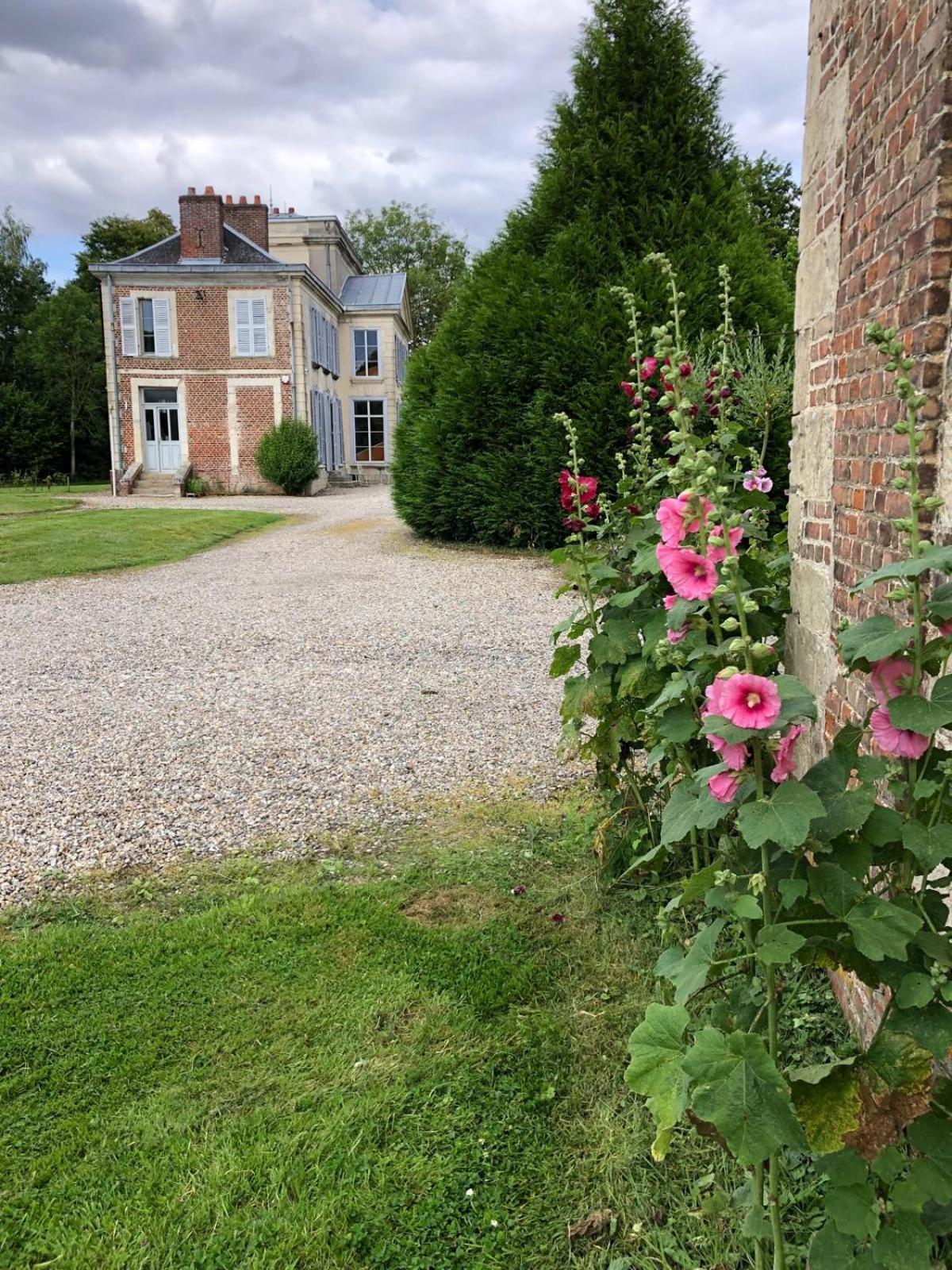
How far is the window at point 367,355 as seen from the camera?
106 feet

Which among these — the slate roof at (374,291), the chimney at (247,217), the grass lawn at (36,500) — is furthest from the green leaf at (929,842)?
the slate roof at (374,291)

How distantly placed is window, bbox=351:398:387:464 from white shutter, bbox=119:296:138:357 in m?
8.54

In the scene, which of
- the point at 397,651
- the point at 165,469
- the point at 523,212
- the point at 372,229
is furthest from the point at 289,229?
the point at 397,651

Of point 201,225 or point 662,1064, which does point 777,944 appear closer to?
point 662,1064

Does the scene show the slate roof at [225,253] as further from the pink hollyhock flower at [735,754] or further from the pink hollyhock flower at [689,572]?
the pink hollyhock flower at [735,754]

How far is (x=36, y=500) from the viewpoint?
70.3ft

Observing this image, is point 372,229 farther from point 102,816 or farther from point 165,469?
point 102,816

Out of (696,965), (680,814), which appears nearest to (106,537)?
(680,814)

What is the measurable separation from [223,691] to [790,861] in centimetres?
524

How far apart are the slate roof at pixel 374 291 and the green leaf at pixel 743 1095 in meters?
32.5

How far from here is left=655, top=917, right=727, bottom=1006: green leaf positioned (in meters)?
1.57

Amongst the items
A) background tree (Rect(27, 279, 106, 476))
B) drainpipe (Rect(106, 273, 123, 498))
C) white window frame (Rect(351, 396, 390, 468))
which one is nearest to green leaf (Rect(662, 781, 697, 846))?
drainpipe (Rect(106, 273, 123, 498))

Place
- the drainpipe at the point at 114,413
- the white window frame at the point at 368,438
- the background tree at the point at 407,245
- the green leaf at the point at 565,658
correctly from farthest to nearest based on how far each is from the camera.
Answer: the background tree at the point at 407,245
the white window frame at the point at 368,438
the drainpipe at the point at 114,413
the green leaf at the point at 565,658

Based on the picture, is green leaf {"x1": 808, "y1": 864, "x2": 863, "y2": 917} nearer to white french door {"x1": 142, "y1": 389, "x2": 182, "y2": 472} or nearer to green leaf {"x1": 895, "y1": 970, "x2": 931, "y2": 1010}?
green leaf {"x1": 895, "y1": 970, "x2": 931, "y2": 1010}
